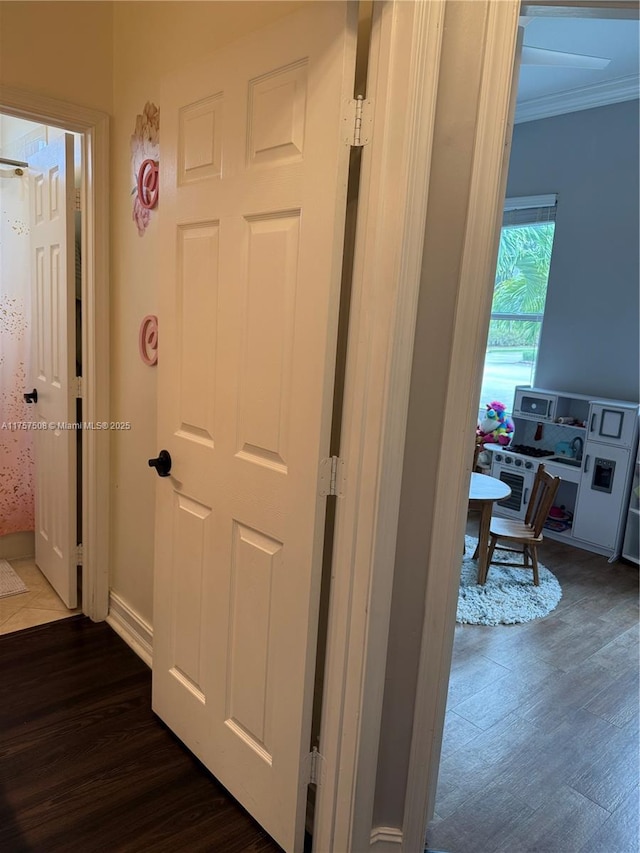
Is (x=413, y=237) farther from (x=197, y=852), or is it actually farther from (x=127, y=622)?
(x=127, y=622)

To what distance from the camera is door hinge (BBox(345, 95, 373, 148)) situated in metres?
1.29

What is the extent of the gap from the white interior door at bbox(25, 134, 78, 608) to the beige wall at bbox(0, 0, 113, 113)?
0.24 metres

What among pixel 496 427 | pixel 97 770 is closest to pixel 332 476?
pixel 97 770

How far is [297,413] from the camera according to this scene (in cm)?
143

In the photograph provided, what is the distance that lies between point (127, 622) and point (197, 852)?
1.16m

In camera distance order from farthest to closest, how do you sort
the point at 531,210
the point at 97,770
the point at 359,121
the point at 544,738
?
the point at 531,210, the point at 544,738, the point at 97,770, the point at 359,121

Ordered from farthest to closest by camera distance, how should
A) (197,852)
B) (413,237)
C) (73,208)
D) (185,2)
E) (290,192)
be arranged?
(73,208) → (185,2) → (197,852) → (290,192) → (413,237)

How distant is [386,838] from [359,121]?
71.8 inches

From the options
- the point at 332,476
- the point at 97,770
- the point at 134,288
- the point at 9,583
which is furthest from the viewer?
→ the point at 9,583

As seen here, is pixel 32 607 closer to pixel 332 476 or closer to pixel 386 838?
pixel 386 838

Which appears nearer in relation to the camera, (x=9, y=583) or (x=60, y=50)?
(x=60, y=50)

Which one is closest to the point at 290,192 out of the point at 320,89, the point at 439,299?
the point at 320,89

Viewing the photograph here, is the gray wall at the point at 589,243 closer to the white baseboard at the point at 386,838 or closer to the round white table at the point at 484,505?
the round white table at the point at 484,505

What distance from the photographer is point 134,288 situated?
236 centimetres
